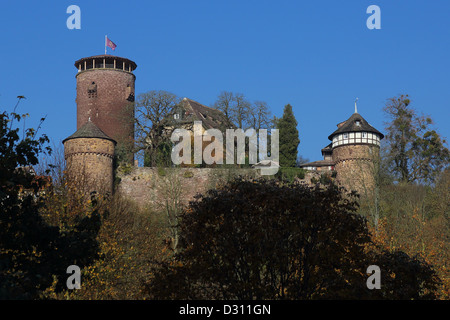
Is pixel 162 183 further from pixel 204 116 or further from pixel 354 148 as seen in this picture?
pixel 204 116

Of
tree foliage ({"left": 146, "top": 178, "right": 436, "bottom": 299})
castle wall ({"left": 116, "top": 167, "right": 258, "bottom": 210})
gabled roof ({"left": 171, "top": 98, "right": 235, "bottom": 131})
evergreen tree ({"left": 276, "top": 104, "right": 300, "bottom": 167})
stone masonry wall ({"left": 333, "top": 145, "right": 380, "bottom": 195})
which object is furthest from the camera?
gabled roof ({"left": 171, "top": 98, "right": 235, "bottom": 131})

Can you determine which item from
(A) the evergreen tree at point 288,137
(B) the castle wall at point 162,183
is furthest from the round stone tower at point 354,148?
(B) the castle wall at point 162,183

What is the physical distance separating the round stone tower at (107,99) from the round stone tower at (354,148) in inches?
695

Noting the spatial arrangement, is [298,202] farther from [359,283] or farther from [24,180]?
[24,180]

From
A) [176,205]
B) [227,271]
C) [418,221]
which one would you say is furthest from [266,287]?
[176,205]

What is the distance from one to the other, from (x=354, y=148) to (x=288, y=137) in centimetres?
952

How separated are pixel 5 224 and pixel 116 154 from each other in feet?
114

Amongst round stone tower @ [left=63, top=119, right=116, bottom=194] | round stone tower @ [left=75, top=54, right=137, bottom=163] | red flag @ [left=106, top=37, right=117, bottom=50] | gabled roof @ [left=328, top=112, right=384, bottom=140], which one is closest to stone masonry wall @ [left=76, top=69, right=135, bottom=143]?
round stone tower @ [left=75, top=54, right=137, bottom=163]

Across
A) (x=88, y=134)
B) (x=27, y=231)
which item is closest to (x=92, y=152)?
(x=88, y=134)

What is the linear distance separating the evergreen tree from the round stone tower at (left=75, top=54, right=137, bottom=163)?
1359cm

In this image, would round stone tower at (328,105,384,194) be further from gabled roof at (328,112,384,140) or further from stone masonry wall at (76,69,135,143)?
stone masonry wall at (76,69,135,143)

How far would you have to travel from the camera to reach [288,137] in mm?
59719

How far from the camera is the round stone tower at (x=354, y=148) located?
164 ft

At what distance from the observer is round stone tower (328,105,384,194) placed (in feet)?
164
